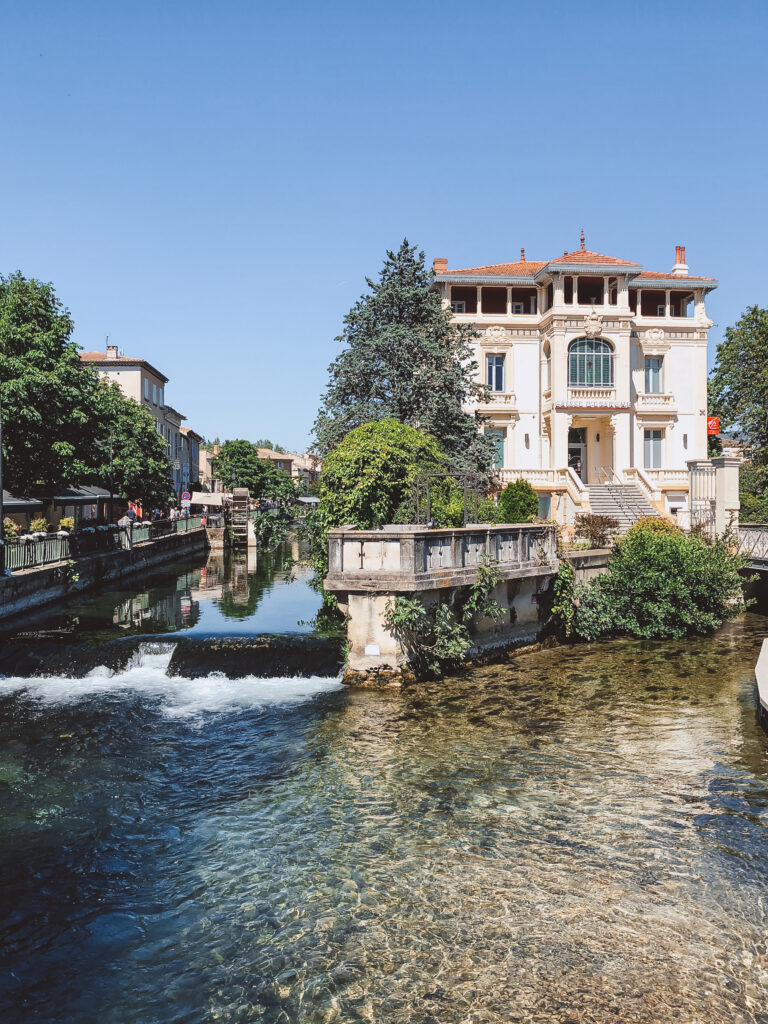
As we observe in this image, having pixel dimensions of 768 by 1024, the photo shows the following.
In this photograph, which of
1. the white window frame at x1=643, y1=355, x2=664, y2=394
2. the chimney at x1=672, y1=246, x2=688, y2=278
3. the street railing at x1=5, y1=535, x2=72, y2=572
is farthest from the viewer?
the chimney at x1=672, y1=246, x2=688, y2=278

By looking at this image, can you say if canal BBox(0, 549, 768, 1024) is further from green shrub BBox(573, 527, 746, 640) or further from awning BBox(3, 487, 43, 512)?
awning BBox(3, 487, 43, 512)

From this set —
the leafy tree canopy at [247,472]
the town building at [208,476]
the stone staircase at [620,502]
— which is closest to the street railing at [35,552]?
the stone staircase at [620,502]

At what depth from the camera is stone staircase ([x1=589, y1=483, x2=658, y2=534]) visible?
105 feet

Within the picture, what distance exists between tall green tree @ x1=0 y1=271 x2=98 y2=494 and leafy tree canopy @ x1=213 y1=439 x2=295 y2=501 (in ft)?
232

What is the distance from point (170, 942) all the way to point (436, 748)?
5149 millimetres

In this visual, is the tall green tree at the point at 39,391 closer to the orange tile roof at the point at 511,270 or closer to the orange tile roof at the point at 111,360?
the orange tile roof at the point at 511,270

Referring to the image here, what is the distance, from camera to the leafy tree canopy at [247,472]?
104m

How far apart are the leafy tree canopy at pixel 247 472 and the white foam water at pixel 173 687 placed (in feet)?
281

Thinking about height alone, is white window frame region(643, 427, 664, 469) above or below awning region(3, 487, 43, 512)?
above

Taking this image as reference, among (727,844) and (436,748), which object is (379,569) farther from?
(727,844)

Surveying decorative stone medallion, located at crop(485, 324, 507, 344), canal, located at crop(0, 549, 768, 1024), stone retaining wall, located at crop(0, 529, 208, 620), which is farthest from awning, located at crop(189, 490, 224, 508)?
canal, located at crop(0, 549, 768, 1024)

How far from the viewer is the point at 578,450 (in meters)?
39.4

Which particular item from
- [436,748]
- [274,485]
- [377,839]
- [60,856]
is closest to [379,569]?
[436,748]

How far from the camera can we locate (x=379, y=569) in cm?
1397
